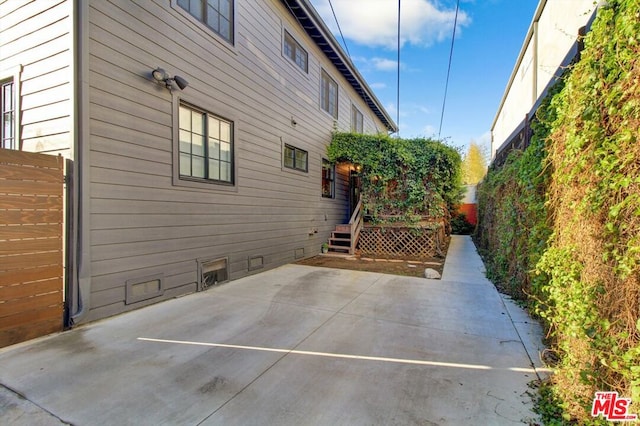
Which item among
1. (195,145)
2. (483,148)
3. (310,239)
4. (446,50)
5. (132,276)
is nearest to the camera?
(132,276)

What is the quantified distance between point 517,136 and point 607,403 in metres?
4.56

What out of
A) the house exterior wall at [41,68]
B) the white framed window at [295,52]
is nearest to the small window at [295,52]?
the white framed window at [295,52]

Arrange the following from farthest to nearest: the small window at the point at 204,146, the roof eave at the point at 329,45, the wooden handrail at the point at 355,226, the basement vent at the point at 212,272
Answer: the wooden handrail at the point at 355,226, the roof eave at the point at 329,45, the basement vent at the point at 212,272, the small window at the point at 204,146

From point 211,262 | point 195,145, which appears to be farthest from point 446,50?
point 211,262

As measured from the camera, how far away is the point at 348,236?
9.88m

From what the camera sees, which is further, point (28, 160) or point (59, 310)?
point (59, 310)

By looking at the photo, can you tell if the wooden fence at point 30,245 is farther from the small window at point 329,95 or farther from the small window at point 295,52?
the small window at point 329,95

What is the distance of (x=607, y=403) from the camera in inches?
64.8

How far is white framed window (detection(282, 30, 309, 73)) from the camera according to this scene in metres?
7.54

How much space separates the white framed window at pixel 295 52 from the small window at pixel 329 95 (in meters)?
1.08

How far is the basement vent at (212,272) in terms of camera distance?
497cm

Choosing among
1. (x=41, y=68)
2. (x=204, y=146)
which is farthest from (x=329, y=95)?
(x=41, y=68)

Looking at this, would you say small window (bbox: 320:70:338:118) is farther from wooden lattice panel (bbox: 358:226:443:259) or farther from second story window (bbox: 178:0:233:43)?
second story window (bbox: 178:0:233:43)

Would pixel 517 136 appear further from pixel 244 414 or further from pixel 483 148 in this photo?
pixel 483 148
